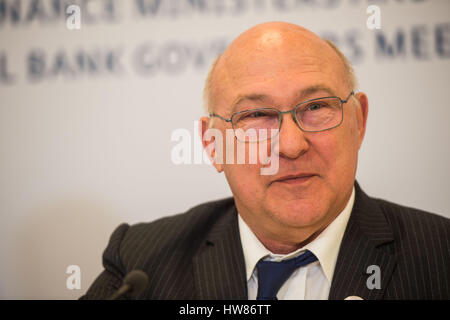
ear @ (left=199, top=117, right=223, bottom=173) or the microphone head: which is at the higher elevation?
ear @ (left=199, top=117, right=223, bottom=173)

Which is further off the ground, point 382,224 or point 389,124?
point 389,124

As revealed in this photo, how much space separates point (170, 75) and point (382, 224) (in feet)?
3.69

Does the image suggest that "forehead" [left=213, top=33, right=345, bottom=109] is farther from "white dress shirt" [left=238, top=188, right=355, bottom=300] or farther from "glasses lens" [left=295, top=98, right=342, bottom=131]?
"white dress shirt" [left=238, top=188, right=355, bottom=300]

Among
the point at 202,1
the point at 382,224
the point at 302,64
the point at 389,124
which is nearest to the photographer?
the point at 302,64

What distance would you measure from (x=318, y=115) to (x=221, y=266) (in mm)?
642

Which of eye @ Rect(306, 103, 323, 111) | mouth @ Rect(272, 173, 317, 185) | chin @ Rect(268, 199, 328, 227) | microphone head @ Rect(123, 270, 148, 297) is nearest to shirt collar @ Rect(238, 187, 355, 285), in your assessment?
chin @ Rect(268, 199, 328, 227)

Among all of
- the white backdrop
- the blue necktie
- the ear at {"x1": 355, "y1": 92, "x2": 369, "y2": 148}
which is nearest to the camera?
the blue necktie

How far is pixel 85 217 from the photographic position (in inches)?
75.5

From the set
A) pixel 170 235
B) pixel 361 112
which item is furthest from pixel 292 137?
pixel 170 235

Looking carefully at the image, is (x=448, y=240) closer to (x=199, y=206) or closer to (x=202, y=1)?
(x=199, y=206)

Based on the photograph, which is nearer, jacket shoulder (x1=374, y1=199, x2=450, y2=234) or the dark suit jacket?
the dark suit jacket

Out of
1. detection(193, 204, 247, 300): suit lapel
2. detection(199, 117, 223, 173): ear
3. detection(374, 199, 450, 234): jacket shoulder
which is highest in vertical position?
detection(199, 117, 223, 173): ear

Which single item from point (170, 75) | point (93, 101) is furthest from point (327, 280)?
point (93, 101)

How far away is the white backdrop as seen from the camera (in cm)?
184
